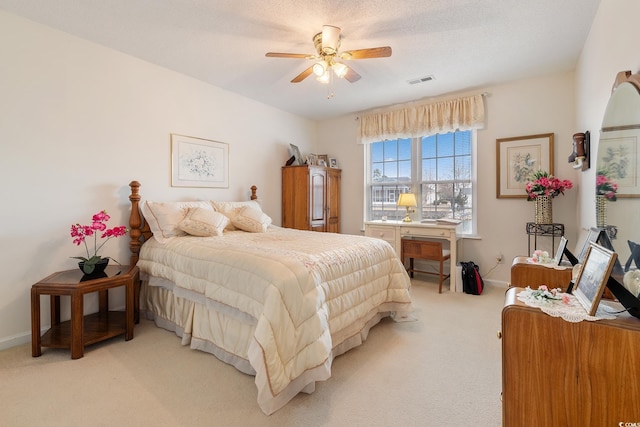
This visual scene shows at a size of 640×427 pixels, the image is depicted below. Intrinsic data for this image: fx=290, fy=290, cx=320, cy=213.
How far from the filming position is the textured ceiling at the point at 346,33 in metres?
2.24

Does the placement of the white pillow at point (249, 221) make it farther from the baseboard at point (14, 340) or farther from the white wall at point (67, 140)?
the baseboard at point (14, 340)

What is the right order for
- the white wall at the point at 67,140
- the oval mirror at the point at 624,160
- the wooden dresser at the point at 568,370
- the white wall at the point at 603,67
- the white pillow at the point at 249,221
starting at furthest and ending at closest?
the white pillow at the point at 249,221, the white wall at the point at 67,140, the white wall at the point at 603,67, the oval mirror at the point at 624,160, the wooden dresser at the point at 568,370

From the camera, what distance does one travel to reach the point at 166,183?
3.35 meters

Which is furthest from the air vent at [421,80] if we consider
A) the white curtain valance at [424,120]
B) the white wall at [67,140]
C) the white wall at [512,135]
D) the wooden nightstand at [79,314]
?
the wooden nightstand at [79,314]

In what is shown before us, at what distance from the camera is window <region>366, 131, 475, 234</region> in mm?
4164

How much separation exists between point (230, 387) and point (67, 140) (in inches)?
101

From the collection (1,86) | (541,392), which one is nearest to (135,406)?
(541,392)

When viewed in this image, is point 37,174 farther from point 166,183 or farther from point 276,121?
point 276,121

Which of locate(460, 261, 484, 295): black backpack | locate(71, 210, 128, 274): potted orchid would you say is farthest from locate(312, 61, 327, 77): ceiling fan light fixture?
locate(460, 261, 484, 295): black backpack

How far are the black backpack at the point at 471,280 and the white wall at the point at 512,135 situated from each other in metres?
0.41

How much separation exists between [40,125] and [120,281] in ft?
4.94

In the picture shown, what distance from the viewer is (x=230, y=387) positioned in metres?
1.83

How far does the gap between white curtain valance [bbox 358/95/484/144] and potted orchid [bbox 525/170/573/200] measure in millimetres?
1073

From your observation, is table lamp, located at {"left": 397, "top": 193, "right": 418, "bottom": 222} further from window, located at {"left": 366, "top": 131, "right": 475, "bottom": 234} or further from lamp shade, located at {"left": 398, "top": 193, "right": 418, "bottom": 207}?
window, located at {"left": 366, "top": 131, "right": 475, "bottom": 234}
